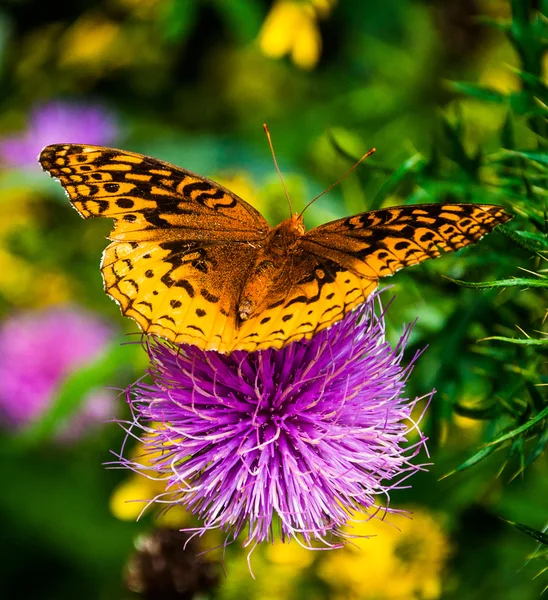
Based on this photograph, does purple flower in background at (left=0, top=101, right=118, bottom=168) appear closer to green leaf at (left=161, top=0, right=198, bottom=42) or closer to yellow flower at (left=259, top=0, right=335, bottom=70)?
green leaf at (left=161, top=0, right=198, bottom=42)

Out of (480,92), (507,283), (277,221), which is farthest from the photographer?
(277,221)

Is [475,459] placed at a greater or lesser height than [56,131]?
greater

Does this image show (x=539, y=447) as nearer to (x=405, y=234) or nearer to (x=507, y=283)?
(x=507, y=283)

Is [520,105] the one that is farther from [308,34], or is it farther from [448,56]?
[448,56]

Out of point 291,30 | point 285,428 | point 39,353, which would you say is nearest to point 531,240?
point 285,428

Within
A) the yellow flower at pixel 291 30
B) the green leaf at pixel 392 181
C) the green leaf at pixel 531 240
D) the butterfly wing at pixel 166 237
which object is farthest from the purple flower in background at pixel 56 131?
the green leaf at pixel 531 240

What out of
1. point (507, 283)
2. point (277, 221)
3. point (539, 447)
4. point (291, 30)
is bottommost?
point (277, 221)

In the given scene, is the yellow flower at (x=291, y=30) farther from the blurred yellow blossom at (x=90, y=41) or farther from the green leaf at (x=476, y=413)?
the green leaf at (x=476, y=413)
